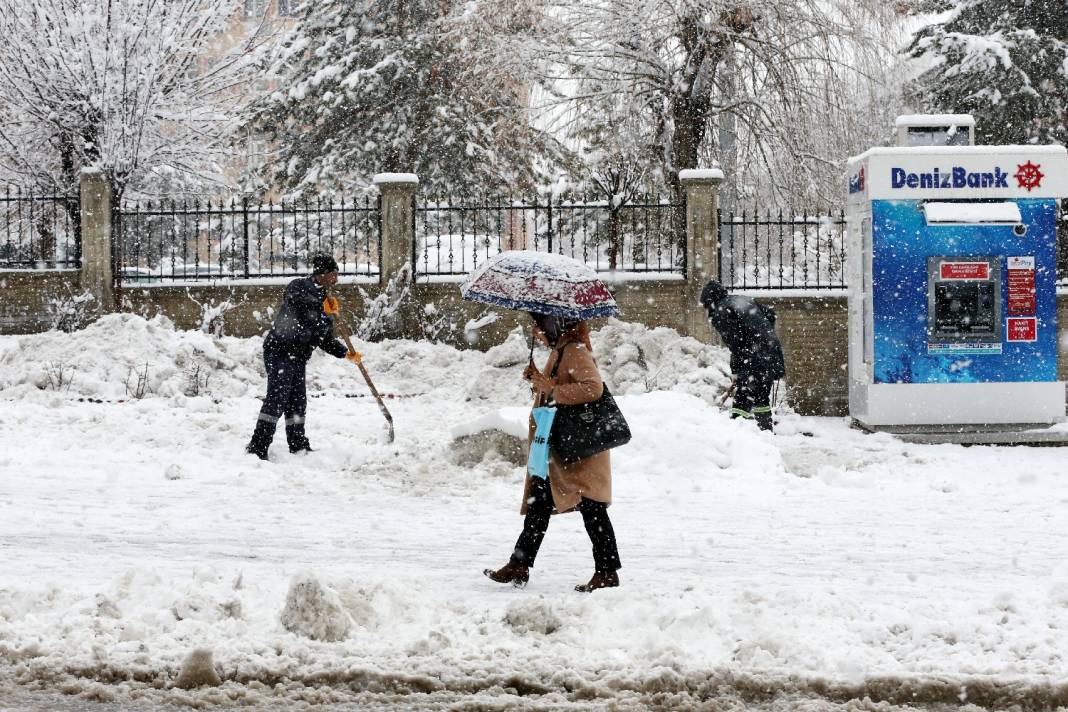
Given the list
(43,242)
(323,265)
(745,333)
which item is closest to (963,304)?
(745,333)

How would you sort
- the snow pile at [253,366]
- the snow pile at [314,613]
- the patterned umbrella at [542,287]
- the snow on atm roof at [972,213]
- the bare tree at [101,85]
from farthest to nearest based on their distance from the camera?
the bare tree at [101,85], the snow pile at [253,366], the snow on atm roof at [972,213], the patterned umbrella at [542,287], the snow pile at [314,613]

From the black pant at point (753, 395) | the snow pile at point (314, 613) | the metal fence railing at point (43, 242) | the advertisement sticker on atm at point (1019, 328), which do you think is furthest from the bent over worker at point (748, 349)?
the metal fence railing at point (43, 242)

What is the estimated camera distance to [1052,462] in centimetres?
1229

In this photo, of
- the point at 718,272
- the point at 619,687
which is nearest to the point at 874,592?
the point at 619,687

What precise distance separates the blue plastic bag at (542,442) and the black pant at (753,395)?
274 inches

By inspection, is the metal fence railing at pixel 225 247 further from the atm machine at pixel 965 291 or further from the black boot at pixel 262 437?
the atm machine at pixel 965 291

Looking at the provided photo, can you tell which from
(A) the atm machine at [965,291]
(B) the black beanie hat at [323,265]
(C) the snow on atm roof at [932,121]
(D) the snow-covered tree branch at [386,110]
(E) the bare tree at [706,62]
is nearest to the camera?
(B) the black beanie hat at [323,265]

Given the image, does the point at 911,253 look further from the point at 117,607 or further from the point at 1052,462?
the point at 117,607

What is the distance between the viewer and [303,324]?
1059cm

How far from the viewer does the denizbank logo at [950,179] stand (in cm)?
1372

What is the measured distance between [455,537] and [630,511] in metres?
1.53

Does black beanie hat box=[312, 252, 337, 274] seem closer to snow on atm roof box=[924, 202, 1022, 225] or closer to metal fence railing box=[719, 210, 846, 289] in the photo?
snow on atm roof box=[924, 202, 1022, 225]

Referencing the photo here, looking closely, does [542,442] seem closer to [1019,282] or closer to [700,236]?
[1019,282]

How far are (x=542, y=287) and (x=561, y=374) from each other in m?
0.44
